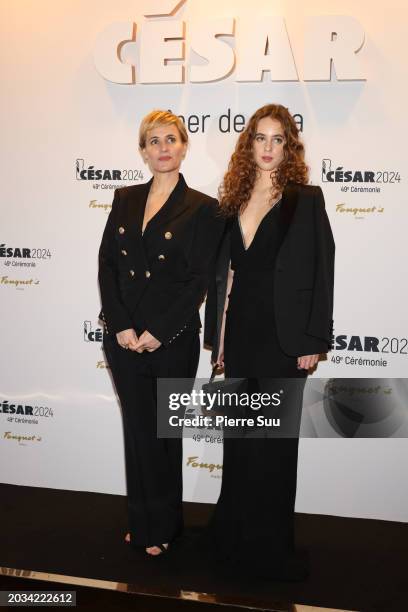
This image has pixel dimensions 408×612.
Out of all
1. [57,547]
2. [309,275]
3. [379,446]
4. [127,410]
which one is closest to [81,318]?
[127,410]

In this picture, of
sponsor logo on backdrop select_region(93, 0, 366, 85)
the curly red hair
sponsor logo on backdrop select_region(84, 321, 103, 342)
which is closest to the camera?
the curly red hair

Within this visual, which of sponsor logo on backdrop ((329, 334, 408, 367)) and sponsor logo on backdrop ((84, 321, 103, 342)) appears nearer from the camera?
sponsor logo on backdrop ((329, 334, 408, 367))

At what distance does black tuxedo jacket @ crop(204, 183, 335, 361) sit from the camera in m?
2.67

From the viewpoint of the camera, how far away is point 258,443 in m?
2.80

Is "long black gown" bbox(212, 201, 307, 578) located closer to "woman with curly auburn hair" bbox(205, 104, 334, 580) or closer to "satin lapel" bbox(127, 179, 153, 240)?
"woman with curly auburn hair" bbox(205, 104, 334, 580)

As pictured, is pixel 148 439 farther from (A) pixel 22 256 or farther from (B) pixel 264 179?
(A) pixel 22 256

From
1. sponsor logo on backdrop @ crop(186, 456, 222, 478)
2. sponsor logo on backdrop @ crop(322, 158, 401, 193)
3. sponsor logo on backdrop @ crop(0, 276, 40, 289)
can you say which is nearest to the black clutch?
sponsor logo on backdrop @ crop(186, 456, 222, 478)

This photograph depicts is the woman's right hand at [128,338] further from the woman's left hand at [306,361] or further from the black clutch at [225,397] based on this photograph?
the woman's left hand at [306,361]

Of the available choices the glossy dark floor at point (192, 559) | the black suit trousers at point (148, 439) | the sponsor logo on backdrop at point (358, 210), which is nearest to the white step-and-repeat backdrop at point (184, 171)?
the sponsor logo on backdrop at point (358, 210)

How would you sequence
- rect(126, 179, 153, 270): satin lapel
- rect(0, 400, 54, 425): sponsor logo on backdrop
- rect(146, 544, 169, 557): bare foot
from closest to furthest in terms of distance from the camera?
rect(126, 179, 153, 270): satin lapel, rect(146, 544, 169, 557): bare foot, rect(0, 400, 54, 425): sponsor logo on backdrop

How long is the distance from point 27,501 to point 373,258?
2.36 meters

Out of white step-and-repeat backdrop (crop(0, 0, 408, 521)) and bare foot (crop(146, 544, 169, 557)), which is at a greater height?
white step-and-repeat backdrop (crop(0, 0, 408, 521))

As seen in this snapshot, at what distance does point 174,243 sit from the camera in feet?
9.25

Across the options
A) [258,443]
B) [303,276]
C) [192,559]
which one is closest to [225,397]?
[258,443]
